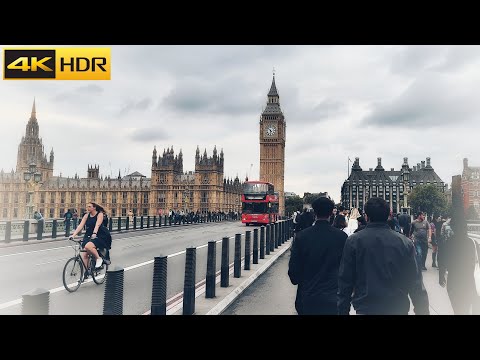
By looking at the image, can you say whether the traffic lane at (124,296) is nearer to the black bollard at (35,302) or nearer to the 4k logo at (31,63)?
the 4k logo at (31,63)

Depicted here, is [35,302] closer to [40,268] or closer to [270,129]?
[40,268]

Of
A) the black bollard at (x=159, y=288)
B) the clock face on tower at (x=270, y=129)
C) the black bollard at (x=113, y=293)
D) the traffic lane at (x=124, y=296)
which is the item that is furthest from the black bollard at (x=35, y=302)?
the clock face on tower at (x=270, y=129)

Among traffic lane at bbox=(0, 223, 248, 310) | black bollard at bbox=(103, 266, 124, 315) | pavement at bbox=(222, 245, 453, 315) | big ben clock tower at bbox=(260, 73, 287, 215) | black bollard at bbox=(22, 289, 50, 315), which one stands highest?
Result: big ben clock tower at bbox=(260, 73, 287, 215)

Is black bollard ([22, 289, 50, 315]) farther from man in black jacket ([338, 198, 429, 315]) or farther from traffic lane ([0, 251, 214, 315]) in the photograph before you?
traffic lane ([0, 251, 214, 315])

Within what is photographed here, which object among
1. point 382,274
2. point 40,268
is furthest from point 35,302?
point 40,268

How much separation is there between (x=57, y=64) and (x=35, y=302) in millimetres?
2984

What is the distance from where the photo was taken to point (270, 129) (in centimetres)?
11975

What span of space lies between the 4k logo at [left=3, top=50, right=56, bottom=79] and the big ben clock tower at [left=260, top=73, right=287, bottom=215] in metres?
97.1

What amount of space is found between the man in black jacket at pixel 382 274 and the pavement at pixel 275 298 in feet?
12.3

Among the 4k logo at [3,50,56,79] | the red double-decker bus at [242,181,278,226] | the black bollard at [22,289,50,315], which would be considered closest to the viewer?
the black bollard at [22,289,50,315]

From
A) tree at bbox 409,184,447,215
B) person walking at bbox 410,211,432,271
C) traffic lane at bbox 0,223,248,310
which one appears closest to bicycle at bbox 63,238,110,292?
traffic lane at bbox 0,223,248,310

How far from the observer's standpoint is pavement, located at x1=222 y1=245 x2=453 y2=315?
24.8ft
